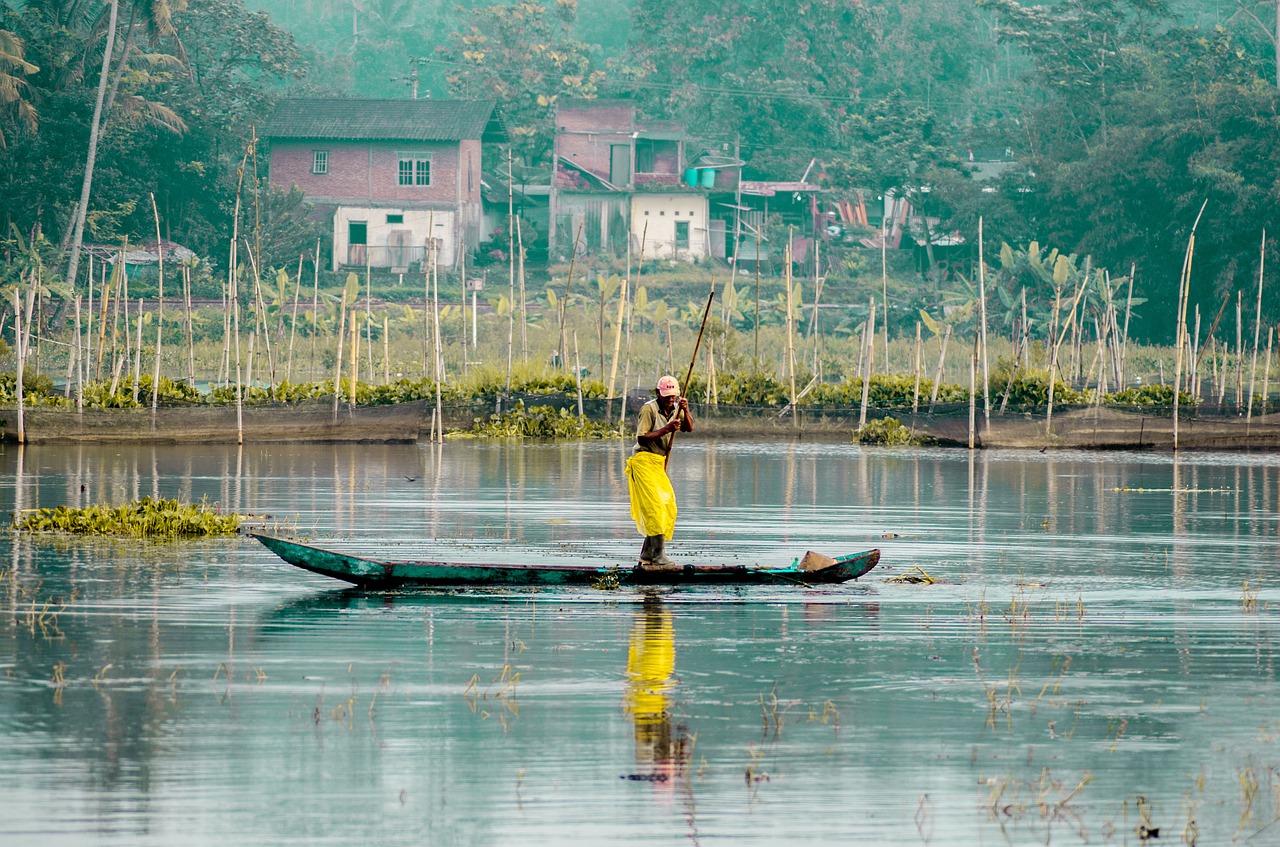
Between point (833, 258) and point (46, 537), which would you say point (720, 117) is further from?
point (46, 537)

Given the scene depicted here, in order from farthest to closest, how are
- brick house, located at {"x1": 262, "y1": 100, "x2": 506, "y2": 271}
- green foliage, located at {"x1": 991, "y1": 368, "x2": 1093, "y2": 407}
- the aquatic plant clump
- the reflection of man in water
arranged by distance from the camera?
brick house, located at {"x1": 262, "y1": 100, "x2": 506, "y2": 271}, green foliage, located at {"x1": 991, "y1": 368, "x2": 1093, "y2": 407}, the aquatic plant clump, the reflection of man in water

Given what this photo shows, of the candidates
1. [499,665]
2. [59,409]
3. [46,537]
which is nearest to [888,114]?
[59,409]

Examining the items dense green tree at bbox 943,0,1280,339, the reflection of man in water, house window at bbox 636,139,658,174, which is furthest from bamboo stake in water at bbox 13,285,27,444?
house window at bbox 636,139,658,174

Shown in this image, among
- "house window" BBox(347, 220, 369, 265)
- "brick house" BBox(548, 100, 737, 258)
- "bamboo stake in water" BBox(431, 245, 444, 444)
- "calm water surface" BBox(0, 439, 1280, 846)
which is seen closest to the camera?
"calm water surface" BBox(0, 439, 1280, 846)

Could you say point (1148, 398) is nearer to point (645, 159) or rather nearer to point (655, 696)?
point (655, 696)

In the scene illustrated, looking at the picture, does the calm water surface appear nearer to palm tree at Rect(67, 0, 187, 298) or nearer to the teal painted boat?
the teal painted boat

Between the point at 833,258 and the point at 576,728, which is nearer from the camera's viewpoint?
A: the point at 576,728

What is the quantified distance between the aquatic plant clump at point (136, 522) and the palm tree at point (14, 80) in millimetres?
28897

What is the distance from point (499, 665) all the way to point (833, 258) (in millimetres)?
45663

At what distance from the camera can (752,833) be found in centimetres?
591

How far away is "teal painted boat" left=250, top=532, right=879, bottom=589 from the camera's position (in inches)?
410

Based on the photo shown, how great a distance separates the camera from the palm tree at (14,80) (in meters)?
40.4

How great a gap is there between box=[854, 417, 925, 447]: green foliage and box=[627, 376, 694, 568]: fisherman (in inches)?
570

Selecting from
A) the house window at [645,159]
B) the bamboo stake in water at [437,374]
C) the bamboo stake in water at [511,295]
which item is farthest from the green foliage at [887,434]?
the house window at [645,159]
